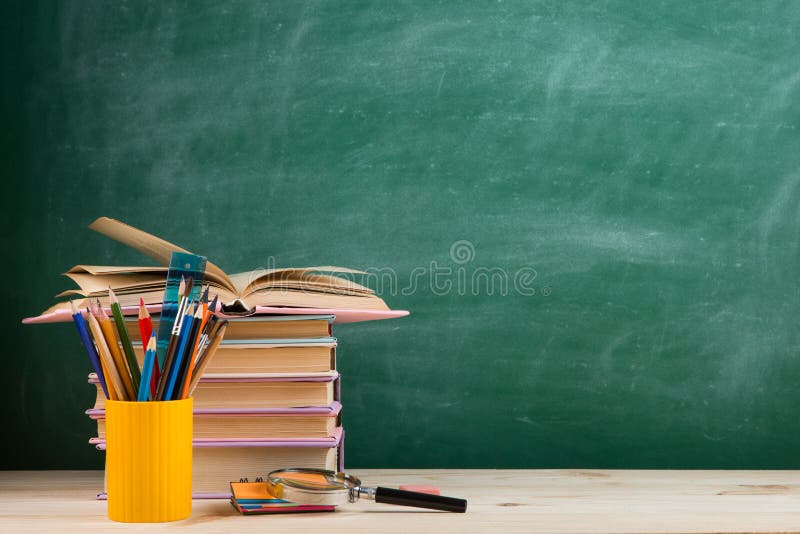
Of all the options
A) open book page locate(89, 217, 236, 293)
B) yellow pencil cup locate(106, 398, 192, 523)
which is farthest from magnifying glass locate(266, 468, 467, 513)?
open book page locate(89, 217, 236, 293)

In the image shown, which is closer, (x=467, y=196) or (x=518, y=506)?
(x=518, y=506)

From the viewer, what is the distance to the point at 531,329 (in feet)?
4.03

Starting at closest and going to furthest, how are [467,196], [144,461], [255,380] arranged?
[144,461] → [255,380] → [467,196]

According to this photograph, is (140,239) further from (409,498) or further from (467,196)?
(467,196)

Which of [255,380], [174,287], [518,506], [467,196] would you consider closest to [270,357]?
[255,380]

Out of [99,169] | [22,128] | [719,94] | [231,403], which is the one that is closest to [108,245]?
[99,169]

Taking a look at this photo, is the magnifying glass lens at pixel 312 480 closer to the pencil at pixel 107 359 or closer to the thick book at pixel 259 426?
the thick book at pixel 259 426

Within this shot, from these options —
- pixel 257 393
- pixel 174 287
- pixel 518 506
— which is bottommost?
pixel 518 506

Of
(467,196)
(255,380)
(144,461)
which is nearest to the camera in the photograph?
(144,461)

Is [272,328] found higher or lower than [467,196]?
lower

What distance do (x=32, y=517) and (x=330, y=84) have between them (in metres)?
0.75

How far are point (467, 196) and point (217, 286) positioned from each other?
49cm

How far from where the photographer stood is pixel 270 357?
872 millimetres

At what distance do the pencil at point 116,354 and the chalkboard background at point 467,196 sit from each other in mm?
448
